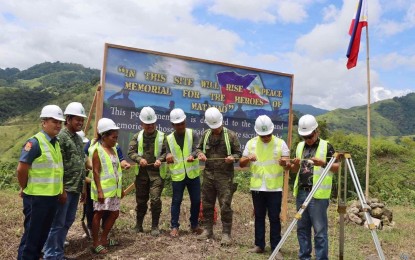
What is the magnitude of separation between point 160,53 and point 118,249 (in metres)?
3.93

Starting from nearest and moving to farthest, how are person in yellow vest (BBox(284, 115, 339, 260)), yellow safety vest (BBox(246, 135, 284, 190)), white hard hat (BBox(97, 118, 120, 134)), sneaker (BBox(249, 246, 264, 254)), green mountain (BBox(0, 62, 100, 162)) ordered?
person in yellow vest (BBox(284, 115, 339, 260))
white hard hat (BBox(97, 118, 120, 134))
yellow safety vest (BBox(246, 135, 284, 190))
sneaker (BBox(249, 246, 264, 254))
green mountain (BBox(0, 62, 100, 162))

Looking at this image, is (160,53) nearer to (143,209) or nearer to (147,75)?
(147,75)

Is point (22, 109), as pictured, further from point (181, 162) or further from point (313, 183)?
point (313, 183)

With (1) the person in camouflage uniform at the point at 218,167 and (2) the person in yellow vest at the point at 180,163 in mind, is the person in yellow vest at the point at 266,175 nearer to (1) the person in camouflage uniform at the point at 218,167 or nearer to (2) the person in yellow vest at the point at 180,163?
(1) the person in camouflage uniform at the point at 218,167

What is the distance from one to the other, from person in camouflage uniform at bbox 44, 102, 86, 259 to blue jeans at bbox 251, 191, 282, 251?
265 centimetres

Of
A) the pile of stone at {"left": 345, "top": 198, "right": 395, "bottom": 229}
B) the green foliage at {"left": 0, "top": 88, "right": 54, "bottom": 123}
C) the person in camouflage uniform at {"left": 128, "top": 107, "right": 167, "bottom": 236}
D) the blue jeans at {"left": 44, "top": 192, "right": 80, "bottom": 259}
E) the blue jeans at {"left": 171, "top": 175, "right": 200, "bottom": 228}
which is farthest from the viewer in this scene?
the green foliage at {"left": 0, "top": 88, "right": 54, "bottom": 123}

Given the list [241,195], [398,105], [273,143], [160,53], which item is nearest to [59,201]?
[273,143]

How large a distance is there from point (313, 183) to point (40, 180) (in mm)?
3357

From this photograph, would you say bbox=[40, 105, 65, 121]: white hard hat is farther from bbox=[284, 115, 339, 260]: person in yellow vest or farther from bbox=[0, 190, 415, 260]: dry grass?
bbox=[284, 115, 339, 260]: person in yellow vest

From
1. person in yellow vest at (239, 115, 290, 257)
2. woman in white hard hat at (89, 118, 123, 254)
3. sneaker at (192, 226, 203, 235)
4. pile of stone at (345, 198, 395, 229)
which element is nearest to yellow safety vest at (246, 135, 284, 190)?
person in yellow vest at (239, 115, 290, 257)

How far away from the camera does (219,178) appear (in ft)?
19.7

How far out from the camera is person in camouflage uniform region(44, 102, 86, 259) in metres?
4.58

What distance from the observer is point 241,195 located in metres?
11.4

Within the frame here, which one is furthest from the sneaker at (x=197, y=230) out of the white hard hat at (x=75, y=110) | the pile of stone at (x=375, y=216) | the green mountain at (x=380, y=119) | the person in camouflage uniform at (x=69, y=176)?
the green mountain at (x=380, y=119)
